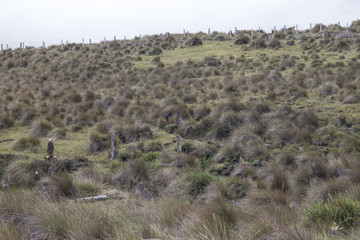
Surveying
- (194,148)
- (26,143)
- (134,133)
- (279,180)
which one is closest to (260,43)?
(134,133)

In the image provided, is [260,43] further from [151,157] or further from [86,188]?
[86,188]

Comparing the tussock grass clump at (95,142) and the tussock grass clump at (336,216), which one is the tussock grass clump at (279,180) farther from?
the tussock grass clump at (95,142)

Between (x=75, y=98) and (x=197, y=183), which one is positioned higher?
(x=75, y=98)

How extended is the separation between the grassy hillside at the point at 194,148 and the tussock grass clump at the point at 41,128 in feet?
0.29

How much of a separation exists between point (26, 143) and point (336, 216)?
11.9m

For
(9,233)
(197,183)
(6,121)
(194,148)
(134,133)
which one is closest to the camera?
(9,233)


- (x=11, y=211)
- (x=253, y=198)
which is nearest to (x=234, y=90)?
(x=253, y=198)

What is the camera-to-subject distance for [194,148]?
12.5 m

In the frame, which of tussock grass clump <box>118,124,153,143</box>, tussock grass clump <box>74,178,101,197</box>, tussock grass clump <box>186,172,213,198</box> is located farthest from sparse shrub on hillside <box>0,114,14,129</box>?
tussock grass clump <box>186,172,213,198</box>

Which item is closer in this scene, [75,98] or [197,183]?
[197,183]

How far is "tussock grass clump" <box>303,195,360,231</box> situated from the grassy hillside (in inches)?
0.9

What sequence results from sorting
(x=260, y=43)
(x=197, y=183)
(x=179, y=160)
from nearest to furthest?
(x=197, y=183)
(x=179, y=160)
(x=260, y=43)

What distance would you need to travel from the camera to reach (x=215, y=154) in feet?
39.7

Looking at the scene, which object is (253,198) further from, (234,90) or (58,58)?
(58,58)
